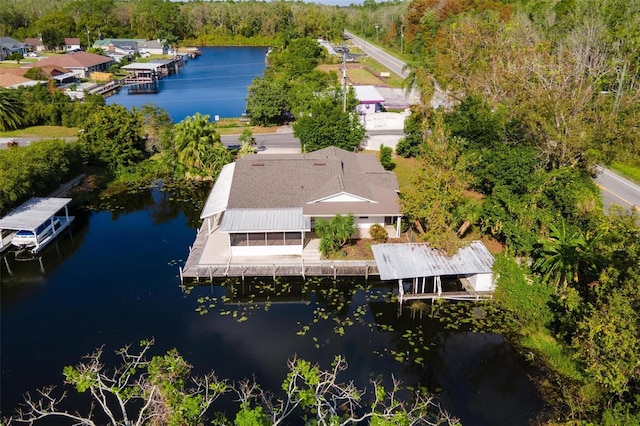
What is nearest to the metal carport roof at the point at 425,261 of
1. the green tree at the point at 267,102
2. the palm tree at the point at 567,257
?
the palm tree at the point at 567,257

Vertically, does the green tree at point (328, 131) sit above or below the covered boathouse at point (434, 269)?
above

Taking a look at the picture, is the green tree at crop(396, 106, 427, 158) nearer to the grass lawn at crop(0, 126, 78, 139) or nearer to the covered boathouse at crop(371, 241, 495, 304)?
the covered boathouse at crop(371, 241, 495, 304)

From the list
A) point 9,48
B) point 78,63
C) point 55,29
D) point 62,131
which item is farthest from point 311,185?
point 55,29

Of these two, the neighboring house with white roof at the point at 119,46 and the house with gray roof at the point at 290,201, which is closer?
the house with gray roof at the point at 290,201

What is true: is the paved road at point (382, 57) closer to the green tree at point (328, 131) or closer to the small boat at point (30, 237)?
the green tree at point (328, 131)

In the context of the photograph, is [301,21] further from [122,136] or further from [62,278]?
[62,278]
